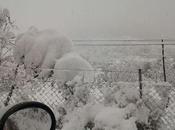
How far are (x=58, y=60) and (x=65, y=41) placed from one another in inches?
22.9

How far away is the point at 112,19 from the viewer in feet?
130

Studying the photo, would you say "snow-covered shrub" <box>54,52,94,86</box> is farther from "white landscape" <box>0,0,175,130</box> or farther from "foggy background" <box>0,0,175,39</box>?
"foggy background" <box>0,0,175,39</box>

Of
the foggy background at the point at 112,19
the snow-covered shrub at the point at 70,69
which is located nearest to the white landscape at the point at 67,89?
the snow-covered shrub at the point at 70,69

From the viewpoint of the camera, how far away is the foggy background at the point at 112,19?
24.5 metres

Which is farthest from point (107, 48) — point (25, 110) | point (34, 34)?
point (25, 110)

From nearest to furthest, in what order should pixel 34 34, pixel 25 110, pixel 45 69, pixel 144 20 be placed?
1. pixel 25 110
2. pixel 45 69
3. pixel 34 34
4. pixel 144 20

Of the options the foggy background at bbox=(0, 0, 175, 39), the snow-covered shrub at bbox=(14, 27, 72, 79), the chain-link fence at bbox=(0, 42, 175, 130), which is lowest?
the chain-link fence at bbox=(0, 42, 175, 130)

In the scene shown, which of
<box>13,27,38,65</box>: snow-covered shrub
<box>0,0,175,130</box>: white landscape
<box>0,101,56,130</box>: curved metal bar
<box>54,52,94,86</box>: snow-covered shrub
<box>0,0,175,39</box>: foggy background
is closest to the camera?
<box>0,101,56,130</box>: curved metal bar

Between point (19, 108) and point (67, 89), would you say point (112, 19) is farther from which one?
point (19, 108)

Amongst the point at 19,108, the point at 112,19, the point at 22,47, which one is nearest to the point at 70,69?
the point at 22,47

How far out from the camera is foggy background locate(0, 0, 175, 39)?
24.5 m

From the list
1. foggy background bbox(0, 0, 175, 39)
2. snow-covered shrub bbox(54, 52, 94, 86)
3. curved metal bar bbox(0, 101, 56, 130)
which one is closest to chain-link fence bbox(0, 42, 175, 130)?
snow-covered shrub bbox(54, 52, 94, 86)

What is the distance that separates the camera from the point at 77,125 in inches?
166

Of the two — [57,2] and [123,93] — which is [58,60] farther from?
[57,2]
